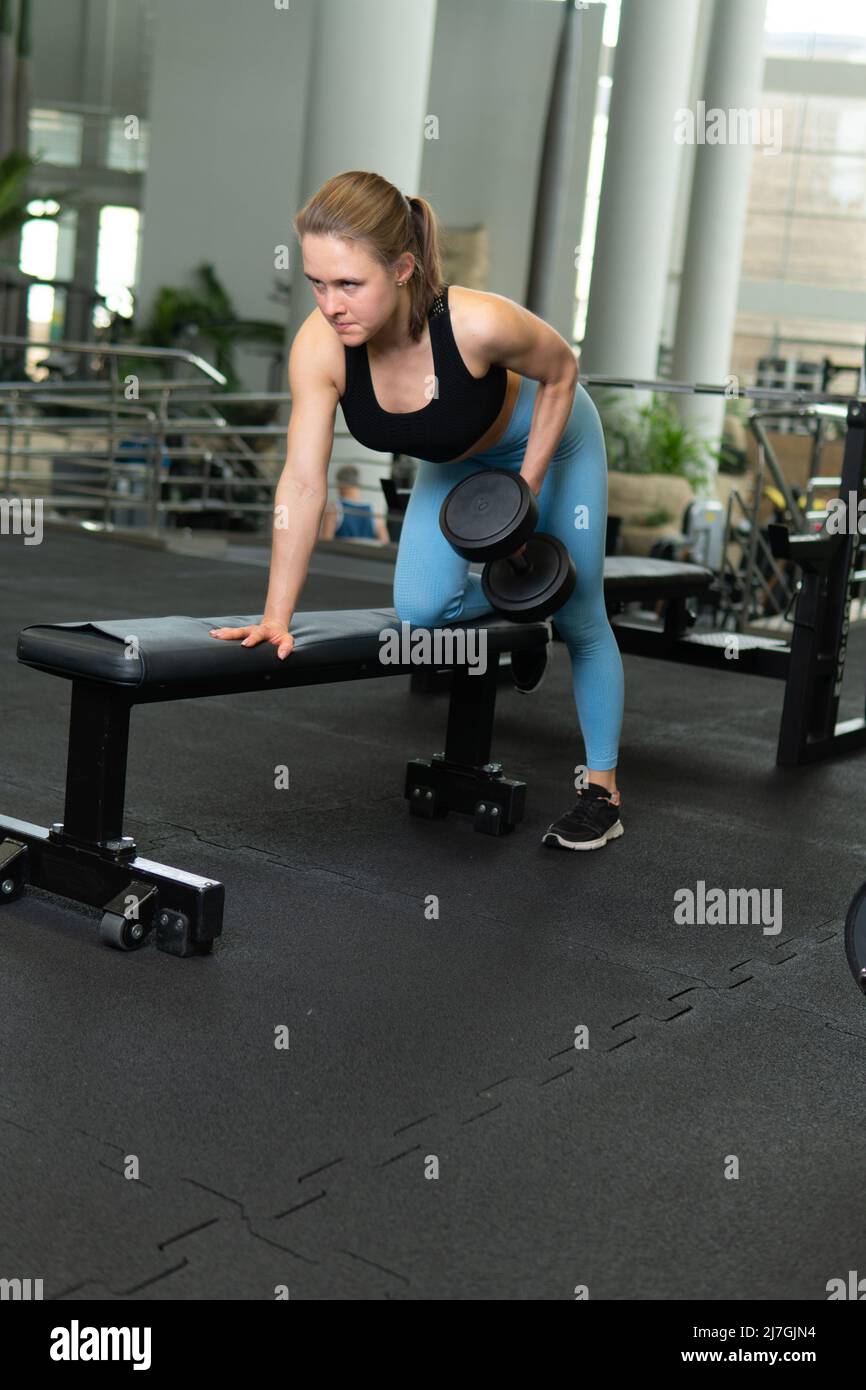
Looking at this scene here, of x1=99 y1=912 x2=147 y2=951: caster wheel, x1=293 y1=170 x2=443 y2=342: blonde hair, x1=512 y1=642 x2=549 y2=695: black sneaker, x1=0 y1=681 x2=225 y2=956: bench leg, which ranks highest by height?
x1=293 y1=170 x2=443 y2=342: blonde hair

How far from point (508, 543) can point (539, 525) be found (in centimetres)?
29

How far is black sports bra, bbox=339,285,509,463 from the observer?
214cm

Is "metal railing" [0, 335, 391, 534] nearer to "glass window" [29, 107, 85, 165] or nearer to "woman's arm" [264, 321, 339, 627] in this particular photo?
"glass window" [29, 107, 85, 165]

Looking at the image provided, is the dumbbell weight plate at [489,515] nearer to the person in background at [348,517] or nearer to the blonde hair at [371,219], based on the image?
the blonde hair at [371,219]

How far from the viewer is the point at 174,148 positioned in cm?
1543

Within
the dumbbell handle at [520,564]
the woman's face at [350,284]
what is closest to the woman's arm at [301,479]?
the woman's face at [350,284]

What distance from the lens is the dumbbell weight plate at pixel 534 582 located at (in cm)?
227

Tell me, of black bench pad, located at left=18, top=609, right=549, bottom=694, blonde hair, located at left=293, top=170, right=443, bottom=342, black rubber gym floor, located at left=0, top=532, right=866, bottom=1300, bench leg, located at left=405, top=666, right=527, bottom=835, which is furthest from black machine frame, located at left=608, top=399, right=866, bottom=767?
blonde hair, located at left=293, top=170, right=443, bottom=342

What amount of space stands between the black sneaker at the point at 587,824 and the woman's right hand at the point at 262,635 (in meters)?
0.69

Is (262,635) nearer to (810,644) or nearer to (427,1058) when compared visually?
(427,1058)

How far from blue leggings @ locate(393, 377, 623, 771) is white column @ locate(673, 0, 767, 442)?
9684 millimetres

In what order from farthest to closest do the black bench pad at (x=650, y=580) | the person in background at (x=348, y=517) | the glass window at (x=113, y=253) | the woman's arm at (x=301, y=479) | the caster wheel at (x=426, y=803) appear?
1. the glass window at (x=113, y=253)
2. the person in background at (x=348, y=517)
3. the black bench pad at (x=650, y=580)
4. the caster wheel at (x=426, y=803)
5. the woman's arm at (x=301, y=479)

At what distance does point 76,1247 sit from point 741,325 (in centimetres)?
1790

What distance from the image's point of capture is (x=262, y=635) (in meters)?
2.05
